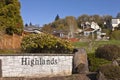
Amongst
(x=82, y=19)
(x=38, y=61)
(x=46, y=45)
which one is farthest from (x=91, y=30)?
(x=38, y=61)

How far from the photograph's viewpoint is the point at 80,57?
1842cm

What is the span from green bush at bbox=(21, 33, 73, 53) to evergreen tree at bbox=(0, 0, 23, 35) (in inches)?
365

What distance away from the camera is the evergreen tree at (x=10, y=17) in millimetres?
29422

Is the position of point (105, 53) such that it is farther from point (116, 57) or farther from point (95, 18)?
point (95, 18)

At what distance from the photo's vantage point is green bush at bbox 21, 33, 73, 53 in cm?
1942

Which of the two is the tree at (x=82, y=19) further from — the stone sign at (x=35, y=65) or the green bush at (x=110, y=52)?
the stone sign at (x=35, y=65)

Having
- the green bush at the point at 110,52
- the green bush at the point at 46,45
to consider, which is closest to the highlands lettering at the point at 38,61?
the green bush at the point at 46,45

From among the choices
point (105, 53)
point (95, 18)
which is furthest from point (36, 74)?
point (95, 18)

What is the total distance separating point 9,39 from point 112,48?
1336 cm

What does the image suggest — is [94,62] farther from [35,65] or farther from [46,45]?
[35,65]

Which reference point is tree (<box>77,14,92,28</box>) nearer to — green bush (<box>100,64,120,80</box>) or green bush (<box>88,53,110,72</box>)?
green bush (<box>88,53,110,72</box>)

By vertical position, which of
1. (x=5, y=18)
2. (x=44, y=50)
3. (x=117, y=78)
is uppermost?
(x=5, y=18)

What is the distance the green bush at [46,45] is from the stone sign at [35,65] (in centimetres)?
215

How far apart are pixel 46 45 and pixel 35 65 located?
117 inches
